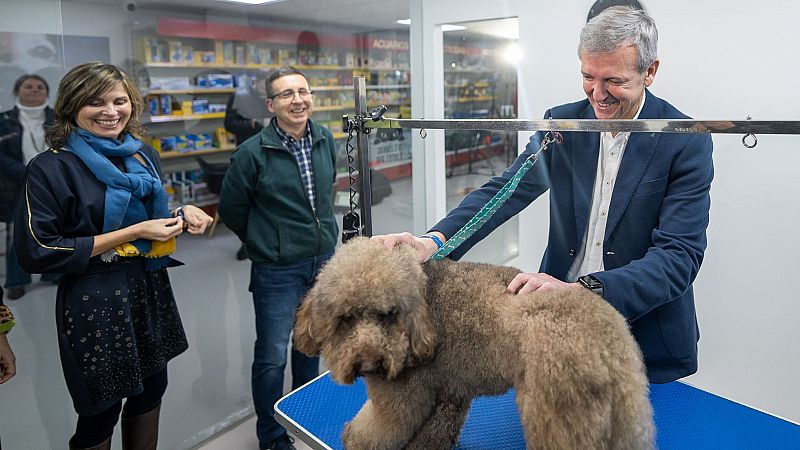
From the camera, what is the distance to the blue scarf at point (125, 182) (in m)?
1.63

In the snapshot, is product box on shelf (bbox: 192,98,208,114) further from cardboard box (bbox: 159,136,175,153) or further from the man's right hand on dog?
the man's right hand on dog

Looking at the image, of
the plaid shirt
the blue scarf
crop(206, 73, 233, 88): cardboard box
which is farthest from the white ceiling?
the blue scarf

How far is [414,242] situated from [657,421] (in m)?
0.74

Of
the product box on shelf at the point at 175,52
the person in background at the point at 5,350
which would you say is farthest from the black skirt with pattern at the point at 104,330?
the product box on shelf at the point at 175,52

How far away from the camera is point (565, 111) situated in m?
1.37

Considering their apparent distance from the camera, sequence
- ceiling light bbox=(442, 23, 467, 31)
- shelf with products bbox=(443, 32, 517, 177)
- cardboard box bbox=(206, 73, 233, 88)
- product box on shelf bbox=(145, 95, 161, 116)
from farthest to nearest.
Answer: shelf with products bbox=(443, 32, 517, 177) < ceiling light bbox=(442, 23, 467, 31) < cardboard box bbox=(206, 73, 233, 88) < product box on shelf bbox=(145, 95, 161, 116)

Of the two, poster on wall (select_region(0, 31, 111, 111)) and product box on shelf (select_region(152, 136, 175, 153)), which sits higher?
poster on wall (select_region(0, 31, 111, 111))

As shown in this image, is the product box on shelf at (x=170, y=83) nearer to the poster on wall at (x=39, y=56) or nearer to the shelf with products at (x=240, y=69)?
the shelf with products at (x=240, y=69)

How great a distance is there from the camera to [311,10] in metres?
3.07

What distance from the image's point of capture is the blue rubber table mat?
1.24 m

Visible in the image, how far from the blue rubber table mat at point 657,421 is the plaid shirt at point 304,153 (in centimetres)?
100

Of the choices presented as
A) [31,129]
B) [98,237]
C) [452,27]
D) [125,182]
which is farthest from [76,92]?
[452,27]

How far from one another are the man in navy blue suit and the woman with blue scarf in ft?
3.23

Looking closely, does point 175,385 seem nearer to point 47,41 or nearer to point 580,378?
point 47,41
